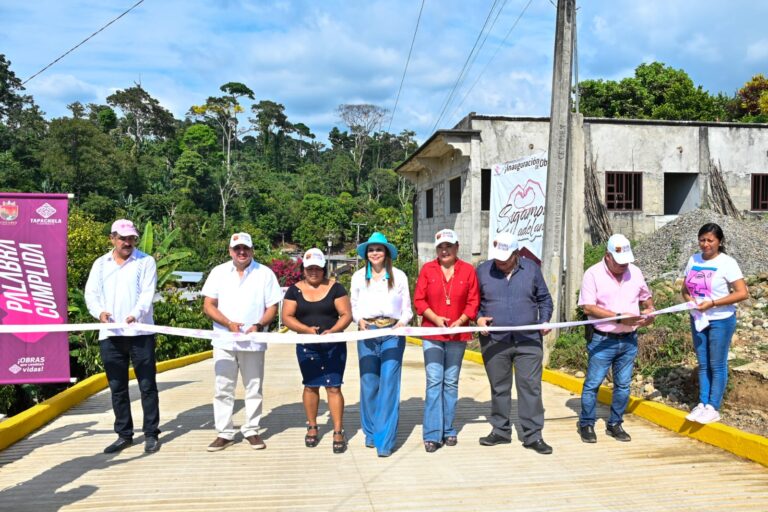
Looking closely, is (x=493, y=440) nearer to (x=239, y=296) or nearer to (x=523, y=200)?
(x=239, y=296)

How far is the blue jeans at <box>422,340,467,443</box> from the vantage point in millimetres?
5371

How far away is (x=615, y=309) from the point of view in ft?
17.9

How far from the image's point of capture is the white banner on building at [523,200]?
10.4 meters

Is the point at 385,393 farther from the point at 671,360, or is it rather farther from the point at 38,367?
the point at 671,360

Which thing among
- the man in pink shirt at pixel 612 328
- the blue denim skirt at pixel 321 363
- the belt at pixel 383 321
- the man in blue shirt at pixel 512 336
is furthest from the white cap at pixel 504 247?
the blue denim skirt at pixel 321 363

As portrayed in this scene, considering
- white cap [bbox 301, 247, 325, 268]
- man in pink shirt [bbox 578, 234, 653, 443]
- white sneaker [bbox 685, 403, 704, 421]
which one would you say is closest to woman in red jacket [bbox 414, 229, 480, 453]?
white cap [bbox 301, 247, 325, 268]

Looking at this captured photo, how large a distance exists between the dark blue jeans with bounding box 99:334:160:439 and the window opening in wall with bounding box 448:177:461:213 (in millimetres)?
15150

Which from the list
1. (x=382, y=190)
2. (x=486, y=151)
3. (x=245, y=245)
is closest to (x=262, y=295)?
(x=245, y=245)

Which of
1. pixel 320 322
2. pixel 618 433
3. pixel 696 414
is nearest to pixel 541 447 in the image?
pixel 618 433

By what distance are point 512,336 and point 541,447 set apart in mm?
947

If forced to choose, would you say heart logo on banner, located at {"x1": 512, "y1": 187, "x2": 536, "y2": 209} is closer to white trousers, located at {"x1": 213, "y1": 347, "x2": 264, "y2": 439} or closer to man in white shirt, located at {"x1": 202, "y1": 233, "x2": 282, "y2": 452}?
man in white shirt, located at {"x1": 202, "y1": 233, "x2": 282, "y2": 452}

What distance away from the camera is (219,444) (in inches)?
211

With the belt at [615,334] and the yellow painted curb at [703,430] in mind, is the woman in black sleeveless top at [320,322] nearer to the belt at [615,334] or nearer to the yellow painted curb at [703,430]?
the belt at [615,334]

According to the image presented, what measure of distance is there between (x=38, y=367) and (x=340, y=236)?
5426 cm
